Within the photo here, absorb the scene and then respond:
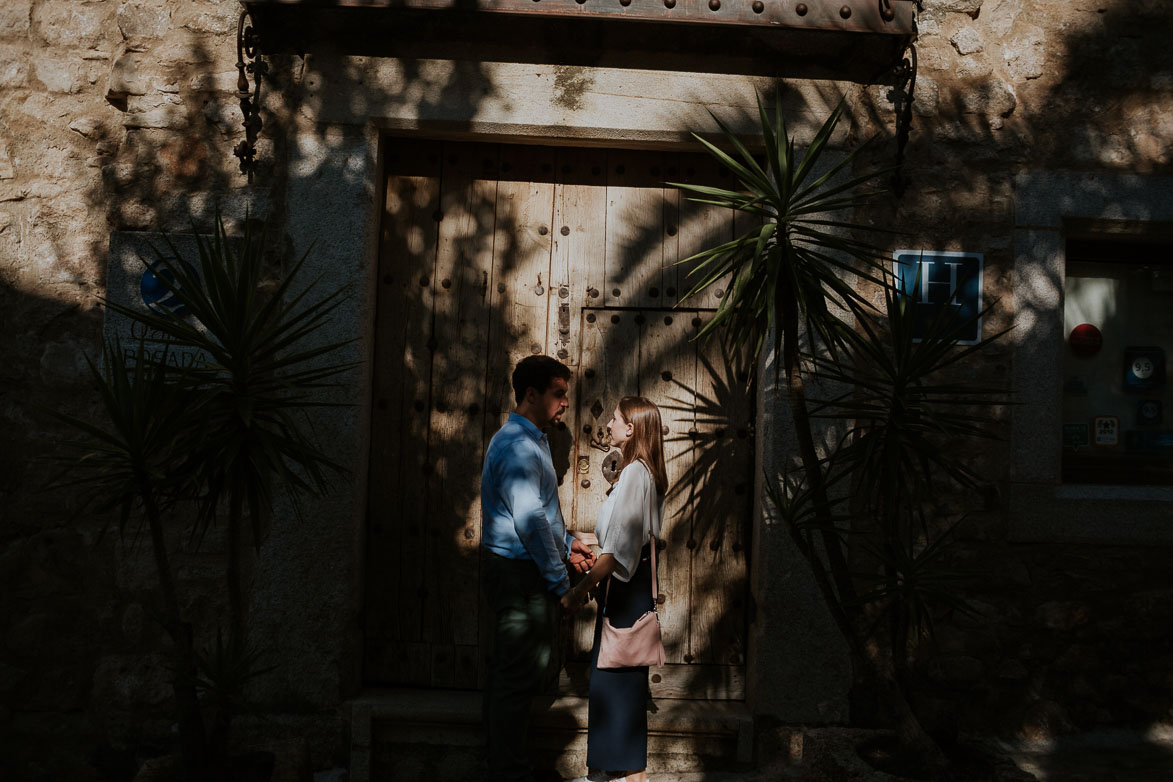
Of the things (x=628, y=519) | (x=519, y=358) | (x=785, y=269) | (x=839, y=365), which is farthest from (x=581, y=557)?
(x=785, y=269)

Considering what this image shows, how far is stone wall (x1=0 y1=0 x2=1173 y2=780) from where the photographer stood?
3883 millimetres

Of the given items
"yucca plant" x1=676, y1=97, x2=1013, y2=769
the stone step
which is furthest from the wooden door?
"yucca plant" x1=676, y1=97, x2=1013, y2=769

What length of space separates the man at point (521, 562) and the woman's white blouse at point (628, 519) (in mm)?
191

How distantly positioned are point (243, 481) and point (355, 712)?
1274 millimetres

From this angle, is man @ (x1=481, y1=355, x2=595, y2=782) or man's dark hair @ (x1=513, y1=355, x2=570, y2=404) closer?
man @ (x1=481, y1=355, x2=595, y2=782)

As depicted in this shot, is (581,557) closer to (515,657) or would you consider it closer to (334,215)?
(515,657)

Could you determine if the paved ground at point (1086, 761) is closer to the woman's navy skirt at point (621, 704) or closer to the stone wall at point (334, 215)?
the stone wall at point (334, 215)

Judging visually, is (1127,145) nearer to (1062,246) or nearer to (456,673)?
(1062,246)

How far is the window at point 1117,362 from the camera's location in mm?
4254

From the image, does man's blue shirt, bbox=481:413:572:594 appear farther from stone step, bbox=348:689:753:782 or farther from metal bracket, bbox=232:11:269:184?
metal bracket, bbox=232:11:269:184

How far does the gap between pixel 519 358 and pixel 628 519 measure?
40.1 inches

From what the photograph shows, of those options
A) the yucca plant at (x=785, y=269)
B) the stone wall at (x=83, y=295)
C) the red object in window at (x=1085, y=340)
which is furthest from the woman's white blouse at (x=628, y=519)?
the red object in window at (x=1085, y=340)

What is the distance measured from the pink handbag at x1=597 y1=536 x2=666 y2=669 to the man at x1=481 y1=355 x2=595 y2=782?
0.70ft

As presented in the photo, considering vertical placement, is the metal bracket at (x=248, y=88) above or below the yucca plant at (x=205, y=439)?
above
